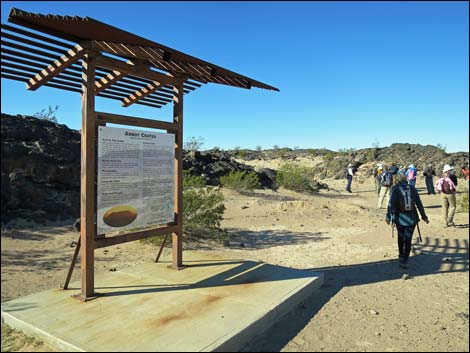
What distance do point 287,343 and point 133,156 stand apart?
3069 mm

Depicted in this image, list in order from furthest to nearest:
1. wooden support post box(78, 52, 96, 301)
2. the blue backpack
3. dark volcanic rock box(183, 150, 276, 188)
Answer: dark volcanic rock box(183, 150, 276, 188)
the blue backpack
wooden support post box(78, 52, 96, 301)

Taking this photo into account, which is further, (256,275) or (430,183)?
(430,183)

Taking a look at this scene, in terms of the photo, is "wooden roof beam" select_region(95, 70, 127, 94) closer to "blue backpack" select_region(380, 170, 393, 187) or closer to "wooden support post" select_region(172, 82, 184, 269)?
"wooden support post" select_region(172, 82, 184, 269)

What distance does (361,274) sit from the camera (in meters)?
6.52

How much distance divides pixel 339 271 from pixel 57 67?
17.8ft

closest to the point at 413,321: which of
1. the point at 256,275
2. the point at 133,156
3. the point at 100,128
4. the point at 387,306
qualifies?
the point at 387,306

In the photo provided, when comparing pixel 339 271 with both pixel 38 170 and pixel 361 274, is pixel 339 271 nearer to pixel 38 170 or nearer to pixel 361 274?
pixel 361 274

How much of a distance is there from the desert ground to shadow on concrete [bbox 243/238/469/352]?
0.01 meters

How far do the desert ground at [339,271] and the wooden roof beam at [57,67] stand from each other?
9.32 feet

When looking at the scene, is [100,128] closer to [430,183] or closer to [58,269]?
[58,269]

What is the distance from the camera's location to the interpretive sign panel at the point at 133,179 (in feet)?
15.9

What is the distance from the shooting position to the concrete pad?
11.7 ft

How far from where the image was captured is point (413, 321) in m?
4.48

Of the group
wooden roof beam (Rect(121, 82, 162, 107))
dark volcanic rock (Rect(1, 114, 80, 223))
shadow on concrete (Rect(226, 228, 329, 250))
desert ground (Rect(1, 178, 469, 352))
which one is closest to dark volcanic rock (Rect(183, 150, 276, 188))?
dark volcanic rock (Rect(1, 114, 80, 223))
